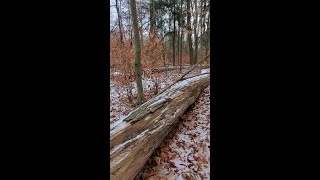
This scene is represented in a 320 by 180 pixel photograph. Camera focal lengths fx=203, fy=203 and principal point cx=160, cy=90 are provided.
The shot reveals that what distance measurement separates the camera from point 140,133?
2941mm

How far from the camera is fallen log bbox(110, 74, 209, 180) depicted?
2.30 m

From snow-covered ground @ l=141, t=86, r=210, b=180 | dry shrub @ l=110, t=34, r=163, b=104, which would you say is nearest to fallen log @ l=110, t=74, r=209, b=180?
snow-covered ground @ l=141, t=86, r=210, b=180

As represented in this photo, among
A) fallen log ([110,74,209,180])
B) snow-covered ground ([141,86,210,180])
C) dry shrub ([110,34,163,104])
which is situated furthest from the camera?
dry shrub ([110,34,163,104])

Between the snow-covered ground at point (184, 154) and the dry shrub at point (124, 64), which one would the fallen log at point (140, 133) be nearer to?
the snow-covered ground at point (184, 154)

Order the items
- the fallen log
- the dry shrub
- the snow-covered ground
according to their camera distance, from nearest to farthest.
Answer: the fallen log < the snow-covered ground < the dry shrub

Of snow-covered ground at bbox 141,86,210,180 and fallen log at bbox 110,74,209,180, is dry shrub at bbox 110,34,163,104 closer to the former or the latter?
fallen log at bbox 110,74,209,180

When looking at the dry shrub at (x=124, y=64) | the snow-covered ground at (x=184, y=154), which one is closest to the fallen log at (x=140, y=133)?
the snow-covered ground at (x=184, y=154)

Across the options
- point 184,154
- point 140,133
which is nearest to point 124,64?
point 140,133
